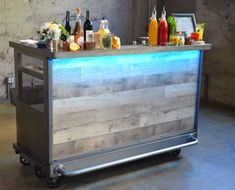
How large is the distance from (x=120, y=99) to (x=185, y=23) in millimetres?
1100

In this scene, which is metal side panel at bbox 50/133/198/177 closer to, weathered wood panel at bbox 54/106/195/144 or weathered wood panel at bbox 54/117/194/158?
weathered wood panel at bbox 54/117/194/158

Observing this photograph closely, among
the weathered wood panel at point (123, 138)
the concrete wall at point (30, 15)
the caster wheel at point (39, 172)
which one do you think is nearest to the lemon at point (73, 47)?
the weathered wood panel at point (123, 138)

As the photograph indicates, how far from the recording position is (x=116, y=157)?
321 centimetres

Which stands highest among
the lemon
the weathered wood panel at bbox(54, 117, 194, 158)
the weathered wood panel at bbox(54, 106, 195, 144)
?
the lemon

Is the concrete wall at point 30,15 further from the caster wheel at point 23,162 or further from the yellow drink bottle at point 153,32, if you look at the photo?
the yellow drink bottle at point 153,32

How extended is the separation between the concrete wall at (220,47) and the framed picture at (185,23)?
6.63ft

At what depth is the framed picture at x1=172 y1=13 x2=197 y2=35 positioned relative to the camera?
11.8 feet

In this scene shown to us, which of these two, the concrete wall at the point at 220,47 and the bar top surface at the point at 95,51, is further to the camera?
the concrete wall at the point at 220,47

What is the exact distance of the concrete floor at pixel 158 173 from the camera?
3041mm

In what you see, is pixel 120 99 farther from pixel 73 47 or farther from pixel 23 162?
pixel 23 162

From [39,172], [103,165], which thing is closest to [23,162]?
[39,172]

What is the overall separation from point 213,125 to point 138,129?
174 cm

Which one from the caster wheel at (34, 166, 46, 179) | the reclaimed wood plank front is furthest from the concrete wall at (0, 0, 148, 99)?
the reclaimed wood plank front

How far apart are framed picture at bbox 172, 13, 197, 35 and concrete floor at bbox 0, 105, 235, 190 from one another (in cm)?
124
